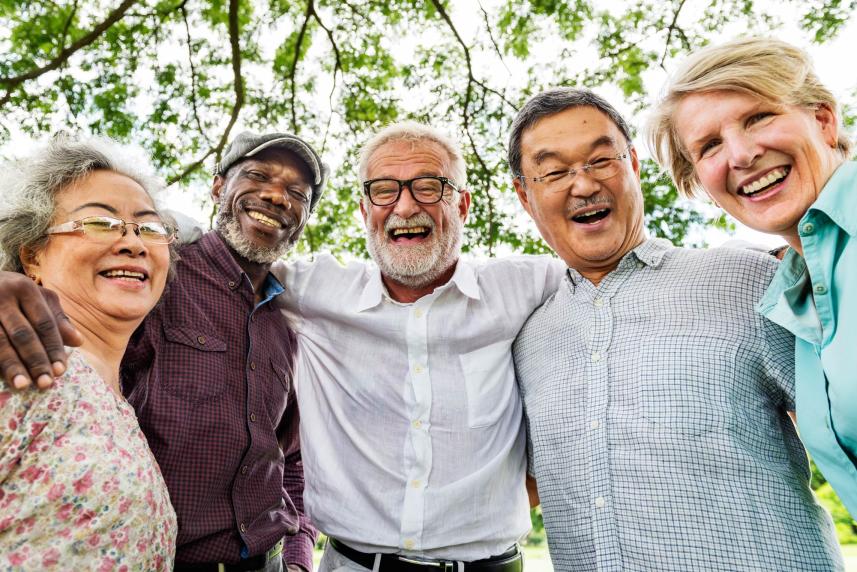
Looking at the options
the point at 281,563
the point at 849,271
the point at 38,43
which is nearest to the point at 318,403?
the point at 281,563

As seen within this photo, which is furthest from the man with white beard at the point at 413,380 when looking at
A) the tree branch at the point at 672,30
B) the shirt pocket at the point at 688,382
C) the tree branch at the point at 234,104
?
the tree branch at the point at 672,30

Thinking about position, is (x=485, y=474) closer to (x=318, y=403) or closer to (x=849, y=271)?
(x=318, y=403)

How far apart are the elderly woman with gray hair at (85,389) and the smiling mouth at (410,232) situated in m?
1.04

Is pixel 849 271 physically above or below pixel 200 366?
above

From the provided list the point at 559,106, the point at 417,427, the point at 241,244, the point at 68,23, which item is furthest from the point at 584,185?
the point at 68,23

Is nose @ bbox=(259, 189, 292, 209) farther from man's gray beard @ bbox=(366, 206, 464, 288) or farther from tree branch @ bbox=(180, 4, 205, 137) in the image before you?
tree branch @ bbox=(180, 4, 205, 137)

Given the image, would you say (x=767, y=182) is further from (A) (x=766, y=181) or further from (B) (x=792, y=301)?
(B) (x=792, y=301)

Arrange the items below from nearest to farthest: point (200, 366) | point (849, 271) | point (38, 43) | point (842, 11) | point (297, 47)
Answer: point (849, 271) < point (200, 366) < point (842, 11) < point (38, 43) < point (297, 47)

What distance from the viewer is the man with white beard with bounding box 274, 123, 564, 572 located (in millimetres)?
2336

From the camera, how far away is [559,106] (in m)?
2.42

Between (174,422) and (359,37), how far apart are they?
511 cm

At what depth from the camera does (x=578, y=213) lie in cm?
236

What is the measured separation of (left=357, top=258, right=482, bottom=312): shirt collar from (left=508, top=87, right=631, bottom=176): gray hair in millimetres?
556

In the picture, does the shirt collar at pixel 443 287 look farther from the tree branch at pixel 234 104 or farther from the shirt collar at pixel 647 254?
the tree branch at pixel 234 104
